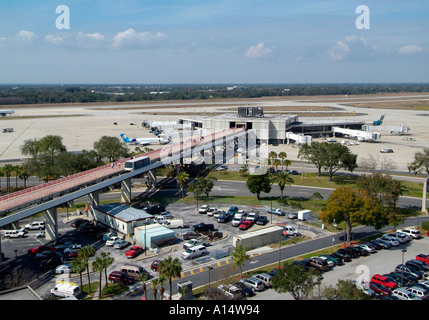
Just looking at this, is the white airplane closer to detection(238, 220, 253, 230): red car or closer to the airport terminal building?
the airport terminal building

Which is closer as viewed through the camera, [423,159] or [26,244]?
[26,244]

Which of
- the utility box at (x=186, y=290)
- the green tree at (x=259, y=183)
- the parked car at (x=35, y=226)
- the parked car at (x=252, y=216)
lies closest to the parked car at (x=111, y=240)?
the parked car at (x=35, y=226)

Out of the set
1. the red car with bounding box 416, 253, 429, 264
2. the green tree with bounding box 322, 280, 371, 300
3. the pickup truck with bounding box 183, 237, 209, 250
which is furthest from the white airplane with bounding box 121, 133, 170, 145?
the green tree with bounding box 322, 280, 371, 300

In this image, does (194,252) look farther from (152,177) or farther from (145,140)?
(145,140)

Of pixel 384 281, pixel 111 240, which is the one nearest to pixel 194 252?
pixel 111 240
